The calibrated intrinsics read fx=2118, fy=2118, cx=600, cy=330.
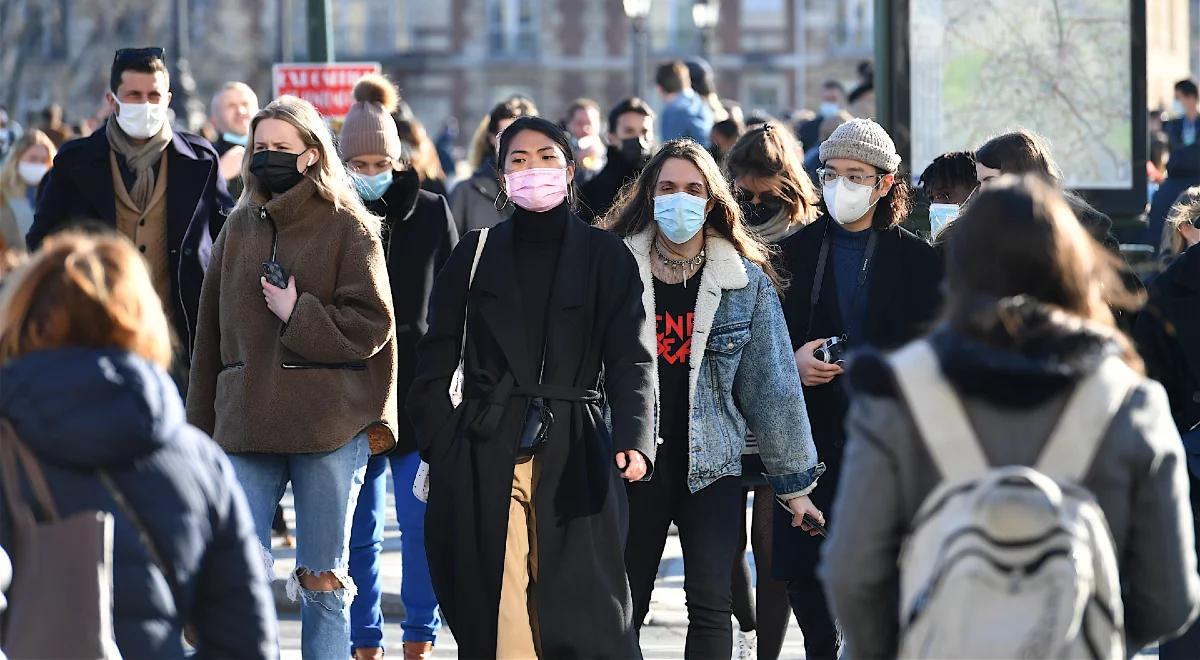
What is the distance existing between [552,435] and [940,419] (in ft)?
7.81

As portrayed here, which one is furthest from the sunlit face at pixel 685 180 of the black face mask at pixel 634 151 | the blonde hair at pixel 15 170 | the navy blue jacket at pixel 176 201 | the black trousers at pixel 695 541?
the blonde hair at pixel 15 170

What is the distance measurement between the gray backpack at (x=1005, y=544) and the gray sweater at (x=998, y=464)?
27mm

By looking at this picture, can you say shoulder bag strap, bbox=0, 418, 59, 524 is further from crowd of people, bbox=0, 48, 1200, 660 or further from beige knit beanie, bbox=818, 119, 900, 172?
beige knit beanie, bbox=818, 119, 900, 172

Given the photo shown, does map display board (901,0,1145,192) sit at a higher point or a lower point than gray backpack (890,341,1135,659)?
higher

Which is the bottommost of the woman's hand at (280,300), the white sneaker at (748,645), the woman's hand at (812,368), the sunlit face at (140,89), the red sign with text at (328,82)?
the white sneaker at (748,645)

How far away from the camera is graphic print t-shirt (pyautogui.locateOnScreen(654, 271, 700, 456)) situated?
6.39 metres

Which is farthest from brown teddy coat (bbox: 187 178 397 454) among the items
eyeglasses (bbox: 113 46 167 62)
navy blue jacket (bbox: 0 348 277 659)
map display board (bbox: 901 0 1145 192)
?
map display board (bbox: 901 0 1145 192)

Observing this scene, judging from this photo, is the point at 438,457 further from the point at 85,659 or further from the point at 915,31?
the point at 915,31

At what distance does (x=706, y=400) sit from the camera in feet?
21.0

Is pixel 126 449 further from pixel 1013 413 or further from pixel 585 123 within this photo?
pixel 585 123

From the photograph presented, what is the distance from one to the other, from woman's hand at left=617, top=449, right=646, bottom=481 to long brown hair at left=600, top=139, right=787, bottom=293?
97 centimetres

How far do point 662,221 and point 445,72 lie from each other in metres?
63.7

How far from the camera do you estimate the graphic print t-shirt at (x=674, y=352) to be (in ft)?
21.0

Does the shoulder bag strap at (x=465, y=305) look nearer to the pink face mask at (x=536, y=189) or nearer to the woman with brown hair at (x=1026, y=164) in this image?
the pink face mask at (x=536, y=189)
